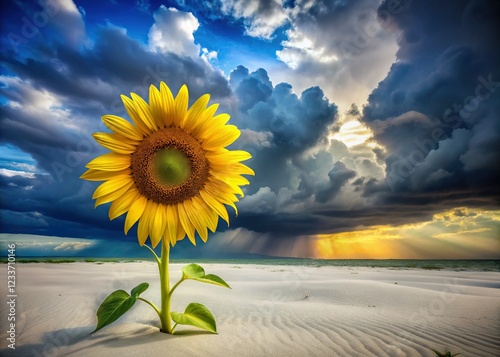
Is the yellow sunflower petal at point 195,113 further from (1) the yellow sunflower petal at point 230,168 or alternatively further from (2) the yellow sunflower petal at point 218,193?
(2) the yellow sunflower petal at point 218,193

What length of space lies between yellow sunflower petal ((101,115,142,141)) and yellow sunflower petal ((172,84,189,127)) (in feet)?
1.21

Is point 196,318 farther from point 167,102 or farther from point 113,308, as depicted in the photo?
point 167,102

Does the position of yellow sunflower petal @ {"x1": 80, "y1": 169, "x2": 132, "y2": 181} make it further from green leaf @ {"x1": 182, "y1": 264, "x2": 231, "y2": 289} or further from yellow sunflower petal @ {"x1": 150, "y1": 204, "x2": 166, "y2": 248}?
green leaf @ {"x1": 182, "y1": 264, "x2": 231, "y2": 289}

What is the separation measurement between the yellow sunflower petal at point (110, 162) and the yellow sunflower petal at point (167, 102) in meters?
0.51

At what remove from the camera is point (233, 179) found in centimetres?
294

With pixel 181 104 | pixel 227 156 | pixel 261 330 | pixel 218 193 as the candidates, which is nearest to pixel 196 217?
pixel 218 193

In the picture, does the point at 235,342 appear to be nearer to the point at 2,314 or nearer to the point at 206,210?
the point at 206,210

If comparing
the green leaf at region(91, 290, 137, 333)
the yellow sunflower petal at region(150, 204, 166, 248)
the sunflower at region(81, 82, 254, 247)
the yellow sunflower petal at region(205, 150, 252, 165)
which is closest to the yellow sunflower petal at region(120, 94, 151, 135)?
the sunflower at region(81, 82, 254, 247)

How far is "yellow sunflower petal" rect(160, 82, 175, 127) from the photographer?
8.92 feet

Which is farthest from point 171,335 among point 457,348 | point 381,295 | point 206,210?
point 381,295

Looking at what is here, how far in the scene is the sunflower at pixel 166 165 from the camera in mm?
2729

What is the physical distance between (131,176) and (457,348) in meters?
3.86

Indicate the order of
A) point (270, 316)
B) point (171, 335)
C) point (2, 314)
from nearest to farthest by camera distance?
→ point (171, 335), point (2, 314), point (270, 316)

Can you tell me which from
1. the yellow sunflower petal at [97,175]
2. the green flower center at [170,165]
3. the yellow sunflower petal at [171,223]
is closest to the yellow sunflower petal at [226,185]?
the green flower center at [170,165]
